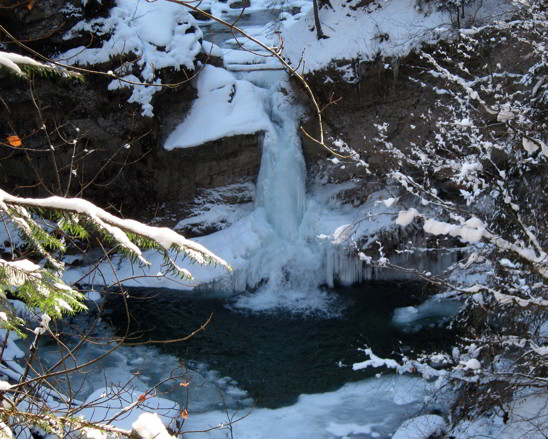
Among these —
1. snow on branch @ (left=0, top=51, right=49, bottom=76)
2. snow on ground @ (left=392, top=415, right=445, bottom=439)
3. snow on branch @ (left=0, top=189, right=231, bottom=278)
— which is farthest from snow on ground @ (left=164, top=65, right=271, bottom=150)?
snow on branch @ (left=0, top=189, right=231, bottom=278)

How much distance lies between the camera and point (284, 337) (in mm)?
9422

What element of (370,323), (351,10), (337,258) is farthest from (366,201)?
(351,10)

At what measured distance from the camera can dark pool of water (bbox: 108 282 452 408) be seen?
27.7ft

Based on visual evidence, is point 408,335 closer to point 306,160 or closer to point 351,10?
point 306,160

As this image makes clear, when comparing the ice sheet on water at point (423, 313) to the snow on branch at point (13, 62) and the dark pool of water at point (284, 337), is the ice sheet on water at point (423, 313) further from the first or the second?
the snow on branch at point (13, 62)

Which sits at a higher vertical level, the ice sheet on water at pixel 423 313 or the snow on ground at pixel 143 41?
the snow on ground at pixel 143 41

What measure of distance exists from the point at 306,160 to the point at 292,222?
126 cm

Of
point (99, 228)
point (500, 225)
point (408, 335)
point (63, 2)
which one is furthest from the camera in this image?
point (63, 2)

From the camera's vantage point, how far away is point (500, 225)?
605 cm

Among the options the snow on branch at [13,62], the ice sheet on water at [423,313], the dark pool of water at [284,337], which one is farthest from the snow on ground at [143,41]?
the snow on branch at [13,62]

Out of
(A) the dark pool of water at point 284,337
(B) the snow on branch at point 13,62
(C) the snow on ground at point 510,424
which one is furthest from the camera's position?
(A) the dark pool of water at point 284,337

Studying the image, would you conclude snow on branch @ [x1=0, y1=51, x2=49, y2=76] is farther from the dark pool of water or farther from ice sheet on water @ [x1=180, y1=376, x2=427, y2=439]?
the dark pool of water

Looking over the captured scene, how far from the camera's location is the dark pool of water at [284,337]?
8453 mm

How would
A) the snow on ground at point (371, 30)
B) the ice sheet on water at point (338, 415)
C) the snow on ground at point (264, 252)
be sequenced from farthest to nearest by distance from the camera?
1. the snow on ground at point (371, 30)
2. the snow on ground at point (264, 252)
3. the ice sheet on water at point (338, 415)
